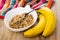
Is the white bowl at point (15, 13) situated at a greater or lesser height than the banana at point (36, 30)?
greater

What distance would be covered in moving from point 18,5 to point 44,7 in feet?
0.57

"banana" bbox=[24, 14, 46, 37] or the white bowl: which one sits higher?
the white bowl

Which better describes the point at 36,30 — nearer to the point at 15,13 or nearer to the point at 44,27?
the point at 44,27

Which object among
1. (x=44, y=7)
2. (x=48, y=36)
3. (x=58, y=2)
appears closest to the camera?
(x=48, y=36)

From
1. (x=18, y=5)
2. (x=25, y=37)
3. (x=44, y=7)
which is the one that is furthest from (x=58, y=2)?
(x=25, y=37)

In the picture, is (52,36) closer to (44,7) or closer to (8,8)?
(44,7)

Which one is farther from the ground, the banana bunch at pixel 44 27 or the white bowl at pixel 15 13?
the white bowl at pixel 15 13

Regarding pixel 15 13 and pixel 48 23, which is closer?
pixel 48 23

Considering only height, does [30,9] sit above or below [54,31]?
above

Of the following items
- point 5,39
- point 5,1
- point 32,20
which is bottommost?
point 5,39

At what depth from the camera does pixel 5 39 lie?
2.47ft

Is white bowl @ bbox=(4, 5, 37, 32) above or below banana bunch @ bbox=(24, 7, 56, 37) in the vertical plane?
above

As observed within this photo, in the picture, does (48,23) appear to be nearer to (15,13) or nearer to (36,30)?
(36,30)

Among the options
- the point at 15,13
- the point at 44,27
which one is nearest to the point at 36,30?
the point at 44,27
